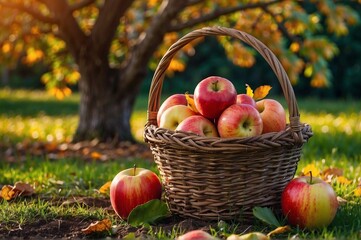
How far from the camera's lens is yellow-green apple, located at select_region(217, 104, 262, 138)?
2.63m

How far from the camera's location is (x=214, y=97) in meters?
2.73

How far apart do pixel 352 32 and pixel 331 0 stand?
8642 millimetres

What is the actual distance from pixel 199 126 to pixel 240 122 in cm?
19

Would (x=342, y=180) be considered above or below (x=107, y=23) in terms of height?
below

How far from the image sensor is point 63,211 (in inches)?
115

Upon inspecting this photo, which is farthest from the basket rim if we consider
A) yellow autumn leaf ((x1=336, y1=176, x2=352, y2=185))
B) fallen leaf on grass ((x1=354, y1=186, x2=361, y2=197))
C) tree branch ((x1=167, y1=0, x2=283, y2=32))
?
tree branch ((x1=167, y1=0, x2=283, y2=32))

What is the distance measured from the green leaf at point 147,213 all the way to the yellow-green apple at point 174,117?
37 cm

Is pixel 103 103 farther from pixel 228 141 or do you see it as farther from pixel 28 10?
pixel 228 141

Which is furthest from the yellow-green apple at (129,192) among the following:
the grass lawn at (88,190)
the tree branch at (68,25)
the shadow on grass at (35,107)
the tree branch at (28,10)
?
the shadow on grass at (35,107)

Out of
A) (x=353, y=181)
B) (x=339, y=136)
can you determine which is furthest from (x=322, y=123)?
(x=353, y=181)

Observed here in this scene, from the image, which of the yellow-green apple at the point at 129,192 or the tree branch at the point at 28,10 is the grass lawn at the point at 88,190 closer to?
the yellow-green apple at the point at 129,192

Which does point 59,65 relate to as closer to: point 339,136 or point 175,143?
point 339,136

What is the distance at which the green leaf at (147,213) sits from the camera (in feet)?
8.73

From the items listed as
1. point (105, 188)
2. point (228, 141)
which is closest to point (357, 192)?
point (228, 141)
